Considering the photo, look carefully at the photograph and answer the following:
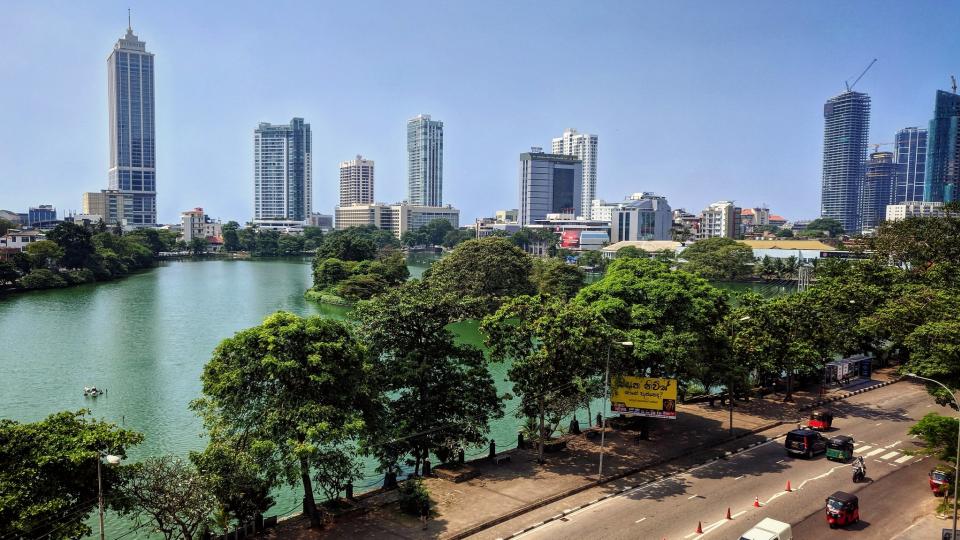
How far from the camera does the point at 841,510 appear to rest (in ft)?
58.3

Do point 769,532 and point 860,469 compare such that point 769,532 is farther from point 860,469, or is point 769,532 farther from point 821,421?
point 821,421

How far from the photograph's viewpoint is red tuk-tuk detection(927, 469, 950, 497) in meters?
19.6

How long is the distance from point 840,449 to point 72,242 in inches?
3637

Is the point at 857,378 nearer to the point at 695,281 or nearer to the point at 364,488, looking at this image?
the point at 695,281

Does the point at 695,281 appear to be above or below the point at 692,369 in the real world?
above

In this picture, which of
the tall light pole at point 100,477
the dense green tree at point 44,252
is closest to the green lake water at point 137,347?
the tall light pole at point 100,477

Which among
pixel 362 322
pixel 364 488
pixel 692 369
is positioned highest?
pixel 362 322

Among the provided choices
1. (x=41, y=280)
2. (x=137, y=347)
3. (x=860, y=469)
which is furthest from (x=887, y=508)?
(x=41, y=280)

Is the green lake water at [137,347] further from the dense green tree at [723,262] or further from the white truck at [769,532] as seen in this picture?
the white truck at [769,532]

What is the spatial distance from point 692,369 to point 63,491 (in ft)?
66.4

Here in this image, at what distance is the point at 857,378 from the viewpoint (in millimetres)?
→ 36312

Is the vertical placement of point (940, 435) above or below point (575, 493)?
above

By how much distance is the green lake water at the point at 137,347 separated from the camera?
30.9 meters

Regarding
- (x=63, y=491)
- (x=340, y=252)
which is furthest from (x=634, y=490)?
(x=340, y=252)
